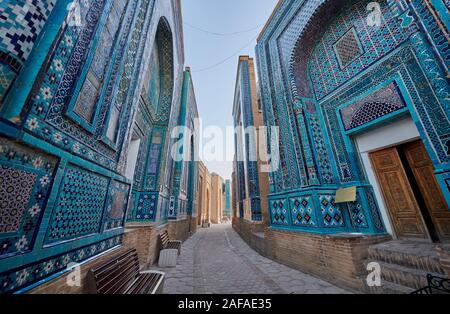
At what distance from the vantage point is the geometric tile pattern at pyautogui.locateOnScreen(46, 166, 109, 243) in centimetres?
162

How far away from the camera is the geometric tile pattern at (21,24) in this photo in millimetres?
1271

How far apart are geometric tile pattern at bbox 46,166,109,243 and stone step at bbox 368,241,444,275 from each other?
4556 millimetres

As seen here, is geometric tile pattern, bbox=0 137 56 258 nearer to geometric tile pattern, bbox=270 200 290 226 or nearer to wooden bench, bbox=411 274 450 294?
wooden bench, bbox=411 274 450 294

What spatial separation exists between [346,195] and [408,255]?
4.17 feet

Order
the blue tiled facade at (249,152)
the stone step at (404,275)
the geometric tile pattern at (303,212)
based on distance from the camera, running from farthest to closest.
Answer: the blue tiled facade at (249,152), the geometric tile pattern at (303,212), the stone step at (404,275)

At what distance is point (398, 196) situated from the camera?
354 cm

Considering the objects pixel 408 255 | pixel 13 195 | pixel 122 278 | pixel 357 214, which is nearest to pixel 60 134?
pixel 13 195

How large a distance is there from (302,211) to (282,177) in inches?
44.9

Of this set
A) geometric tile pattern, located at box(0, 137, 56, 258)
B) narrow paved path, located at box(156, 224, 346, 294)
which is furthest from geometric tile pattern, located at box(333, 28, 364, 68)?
geometric tile pattern, located at box(0, 137, 56, 258)

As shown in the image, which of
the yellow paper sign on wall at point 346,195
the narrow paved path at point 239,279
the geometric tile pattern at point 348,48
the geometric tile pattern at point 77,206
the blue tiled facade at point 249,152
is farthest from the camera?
the blue tiled facade at point 249,152

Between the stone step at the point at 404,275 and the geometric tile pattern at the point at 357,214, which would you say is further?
the geometric tile pattern at the point at 357,214

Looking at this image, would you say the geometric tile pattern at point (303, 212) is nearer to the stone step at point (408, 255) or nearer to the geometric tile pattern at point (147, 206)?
the stone step at point (408, 255)

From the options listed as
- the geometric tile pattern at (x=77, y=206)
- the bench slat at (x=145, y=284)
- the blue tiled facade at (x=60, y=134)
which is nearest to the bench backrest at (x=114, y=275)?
the bench slat at (x=145, y=284)

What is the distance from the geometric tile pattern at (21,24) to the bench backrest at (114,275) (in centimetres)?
216
